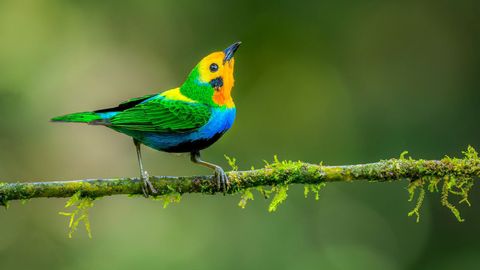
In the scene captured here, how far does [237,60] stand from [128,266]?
415cm

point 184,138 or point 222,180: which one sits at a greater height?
point 184,138

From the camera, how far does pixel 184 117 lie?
A: 4.99 metres

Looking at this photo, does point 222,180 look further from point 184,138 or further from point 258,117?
point 258,117

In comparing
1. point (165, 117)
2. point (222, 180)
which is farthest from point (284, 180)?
point (165, 117)

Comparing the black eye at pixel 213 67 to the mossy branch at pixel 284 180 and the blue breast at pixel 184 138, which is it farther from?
the mossy branch at pixel 284 180

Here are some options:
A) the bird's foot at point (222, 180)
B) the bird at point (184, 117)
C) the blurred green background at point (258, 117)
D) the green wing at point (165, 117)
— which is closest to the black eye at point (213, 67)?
the bird at point (184, 117)

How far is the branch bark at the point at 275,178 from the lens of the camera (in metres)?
4.13

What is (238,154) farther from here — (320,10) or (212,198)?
(320,10)

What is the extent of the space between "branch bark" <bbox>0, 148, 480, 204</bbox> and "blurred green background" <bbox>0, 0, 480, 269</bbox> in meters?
5.08

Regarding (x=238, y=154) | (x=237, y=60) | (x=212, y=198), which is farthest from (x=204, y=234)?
(x=237, y=60)

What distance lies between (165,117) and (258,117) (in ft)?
20.4

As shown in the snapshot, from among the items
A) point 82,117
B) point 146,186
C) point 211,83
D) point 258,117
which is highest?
point 258,117

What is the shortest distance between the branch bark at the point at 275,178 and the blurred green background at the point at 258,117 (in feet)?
16.7

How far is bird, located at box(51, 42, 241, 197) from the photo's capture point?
495 cm
